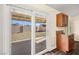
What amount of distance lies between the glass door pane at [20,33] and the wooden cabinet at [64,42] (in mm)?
418

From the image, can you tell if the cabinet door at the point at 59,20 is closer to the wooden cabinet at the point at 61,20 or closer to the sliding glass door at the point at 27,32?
the wooden cabinet at the point at 61,20

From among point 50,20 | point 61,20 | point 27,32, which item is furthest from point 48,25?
point 27,32

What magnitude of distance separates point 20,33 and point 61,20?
610mm

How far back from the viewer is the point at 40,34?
→ 1.75 metres

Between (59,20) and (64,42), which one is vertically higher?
(59,20)

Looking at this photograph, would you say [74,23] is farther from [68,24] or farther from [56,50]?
[56,50]

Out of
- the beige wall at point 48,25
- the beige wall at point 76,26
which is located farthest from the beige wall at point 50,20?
the beige wall at point 76,26

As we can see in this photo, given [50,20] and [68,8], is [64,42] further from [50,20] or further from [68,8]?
[68,8]

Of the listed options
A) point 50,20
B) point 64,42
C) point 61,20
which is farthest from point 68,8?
point 64,42

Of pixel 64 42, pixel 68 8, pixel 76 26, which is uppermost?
pixel 68 8

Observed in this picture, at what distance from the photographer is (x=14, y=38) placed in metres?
1.63

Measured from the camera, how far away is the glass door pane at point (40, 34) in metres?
1.72

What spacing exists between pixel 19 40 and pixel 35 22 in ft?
1.11
